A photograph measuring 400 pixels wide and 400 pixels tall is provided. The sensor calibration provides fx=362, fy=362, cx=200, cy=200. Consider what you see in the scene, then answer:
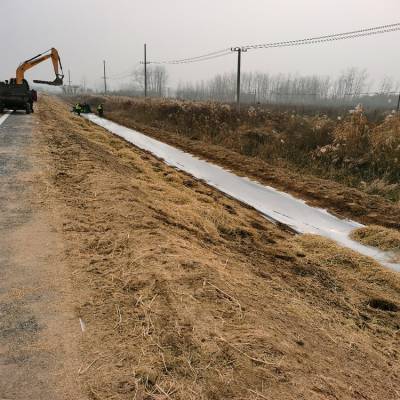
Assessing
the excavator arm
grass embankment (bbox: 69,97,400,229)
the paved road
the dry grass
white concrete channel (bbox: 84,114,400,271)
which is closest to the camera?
the paved road

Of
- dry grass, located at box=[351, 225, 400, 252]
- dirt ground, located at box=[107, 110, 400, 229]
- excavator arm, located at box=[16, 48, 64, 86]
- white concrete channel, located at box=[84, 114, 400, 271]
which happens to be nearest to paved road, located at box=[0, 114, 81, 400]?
white concrete channel, located at box=[84, 114, 400, 271]

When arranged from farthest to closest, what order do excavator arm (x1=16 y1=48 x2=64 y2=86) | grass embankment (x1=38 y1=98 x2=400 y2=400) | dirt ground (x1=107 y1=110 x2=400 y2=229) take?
excavator arm (x1=16 y1=48 x2=64 y2=86) → dirt ground (x1=107 y1=110 x2=400 y2=229) → grass embankment (x1=38 y1=98 x2=400 y2=400)

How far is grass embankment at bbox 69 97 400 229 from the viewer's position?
760 centimetres

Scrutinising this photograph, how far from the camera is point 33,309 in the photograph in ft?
9.33

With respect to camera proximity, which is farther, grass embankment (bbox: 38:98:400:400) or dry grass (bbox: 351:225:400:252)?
dry grass (bbox: 351:225:400:252)

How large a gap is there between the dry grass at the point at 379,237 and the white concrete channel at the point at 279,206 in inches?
6.0

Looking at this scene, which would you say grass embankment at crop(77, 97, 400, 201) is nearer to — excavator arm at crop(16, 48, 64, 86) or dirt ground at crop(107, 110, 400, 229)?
dirt ground at crop(107, 110, 400, 229)

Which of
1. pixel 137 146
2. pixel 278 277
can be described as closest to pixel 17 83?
pixel 137 146

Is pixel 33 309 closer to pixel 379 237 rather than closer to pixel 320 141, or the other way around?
pixel 379 237

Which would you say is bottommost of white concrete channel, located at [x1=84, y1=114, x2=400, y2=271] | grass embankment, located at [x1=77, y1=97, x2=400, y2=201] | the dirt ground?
white concrete channel, located at [x1=84, y1=114, x2=400, y2=271]

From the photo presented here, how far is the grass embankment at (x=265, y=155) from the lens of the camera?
7.60 m

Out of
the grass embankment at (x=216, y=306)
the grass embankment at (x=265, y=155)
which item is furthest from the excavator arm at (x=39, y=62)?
the grass embankment at (x=216, y=306)

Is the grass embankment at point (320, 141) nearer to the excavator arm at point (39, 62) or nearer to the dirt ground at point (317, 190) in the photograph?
the dirt ground at point (317, 190)

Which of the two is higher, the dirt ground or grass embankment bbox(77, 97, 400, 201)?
grass embankment bbox(77, 97, 400, 201)
